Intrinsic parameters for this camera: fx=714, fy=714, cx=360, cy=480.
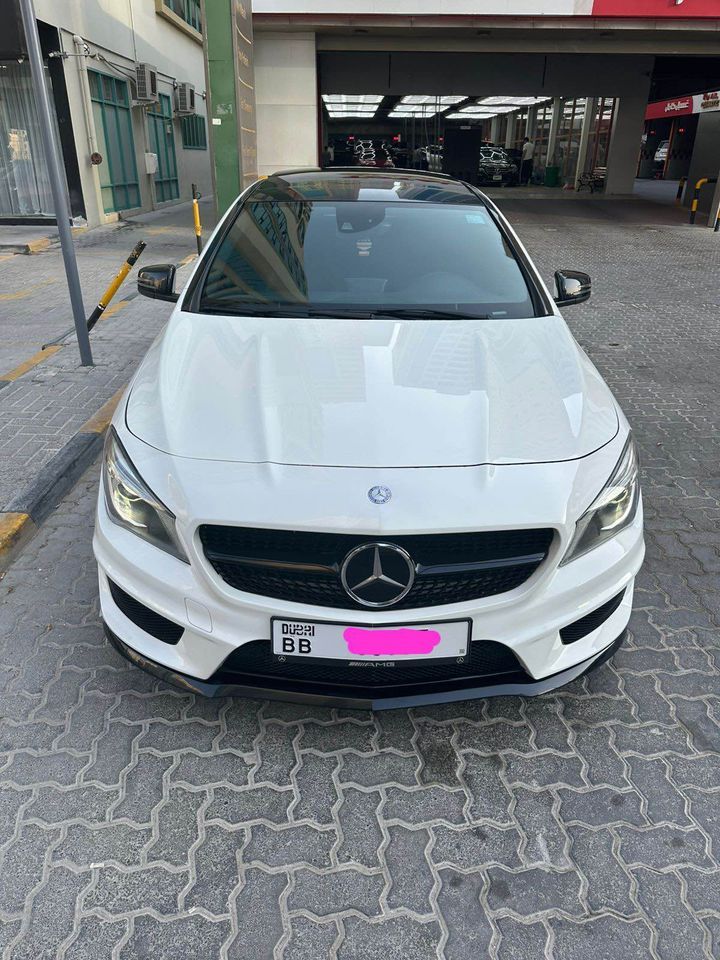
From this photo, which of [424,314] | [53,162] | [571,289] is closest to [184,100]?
[53,162]

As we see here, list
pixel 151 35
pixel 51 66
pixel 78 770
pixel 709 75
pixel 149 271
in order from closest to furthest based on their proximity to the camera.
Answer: pixel 78 770
pixel 149 271
pixel 51 66
pixel 151 35
pixel 709 75

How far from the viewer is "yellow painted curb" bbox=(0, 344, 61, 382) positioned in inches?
231

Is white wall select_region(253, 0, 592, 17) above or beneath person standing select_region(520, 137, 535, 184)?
above

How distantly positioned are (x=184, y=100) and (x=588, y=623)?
22.7 m

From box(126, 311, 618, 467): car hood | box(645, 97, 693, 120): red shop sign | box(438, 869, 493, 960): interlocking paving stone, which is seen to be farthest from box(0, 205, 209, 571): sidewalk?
box(645, 97, 693, 120): red shop sign

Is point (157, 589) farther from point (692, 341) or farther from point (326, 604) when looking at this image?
point (692, 341)

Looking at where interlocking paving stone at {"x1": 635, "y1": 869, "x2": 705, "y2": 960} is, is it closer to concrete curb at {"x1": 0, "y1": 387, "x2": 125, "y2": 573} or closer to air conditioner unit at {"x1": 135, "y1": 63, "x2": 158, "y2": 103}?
concrete curb at {"x1": 0, "y1": 387, "x2": 125, "y2": 573}

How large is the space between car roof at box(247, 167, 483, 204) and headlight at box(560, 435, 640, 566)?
6.97 ft

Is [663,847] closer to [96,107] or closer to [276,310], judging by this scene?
[276,310]

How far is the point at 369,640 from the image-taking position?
2.09 metres

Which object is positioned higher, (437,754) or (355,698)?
(355,698)

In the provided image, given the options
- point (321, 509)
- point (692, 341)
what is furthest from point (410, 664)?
point (692, 341)

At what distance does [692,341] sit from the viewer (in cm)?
764

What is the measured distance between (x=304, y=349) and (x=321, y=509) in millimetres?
953
